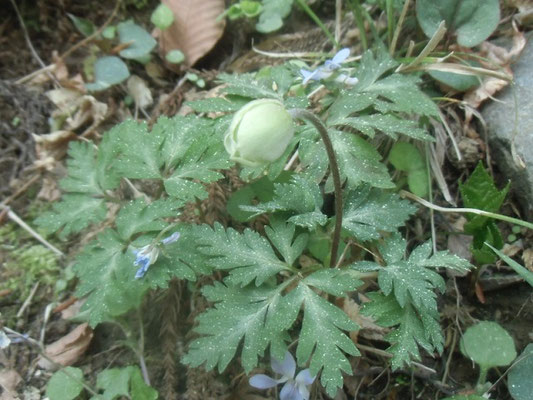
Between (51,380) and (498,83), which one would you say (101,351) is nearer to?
(51,380)

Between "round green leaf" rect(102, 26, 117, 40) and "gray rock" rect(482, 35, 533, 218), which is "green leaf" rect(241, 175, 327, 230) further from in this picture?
"round green leaf" rect(102, 26, 117, 40)

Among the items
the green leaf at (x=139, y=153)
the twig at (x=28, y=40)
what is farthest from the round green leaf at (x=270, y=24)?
the twig at (x=28, y=40)

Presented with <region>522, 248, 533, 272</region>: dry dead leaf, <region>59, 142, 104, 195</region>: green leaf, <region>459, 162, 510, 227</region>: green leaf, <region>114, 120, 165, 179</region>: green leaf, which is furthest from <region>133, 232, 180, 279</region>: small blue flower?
<region>522, 248, 533, 272</region>: dry dead leaf

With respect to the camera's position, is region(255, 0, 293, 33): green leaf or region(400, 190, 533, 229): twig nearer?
region(400, 190, 533, 229): twig

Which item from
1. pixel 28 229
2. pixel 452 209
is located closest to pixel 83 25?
pixel 28 229

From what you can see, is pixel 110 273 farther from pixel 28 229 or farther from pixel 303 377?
pixel 28 229

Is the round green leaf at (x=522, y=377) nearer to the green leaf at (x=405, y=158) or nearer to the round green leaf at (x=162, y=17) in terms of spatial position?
the green leaf at (x=405, y=158)

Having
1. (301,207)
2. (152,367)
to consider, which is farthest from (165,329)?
(301,207)
